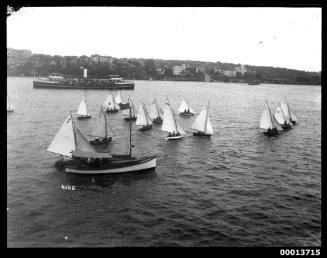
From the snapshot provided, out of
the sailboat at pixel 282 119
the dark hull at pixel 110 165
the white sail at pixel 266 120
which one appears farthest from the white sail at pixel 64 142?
the sailboat at pixel 282 119

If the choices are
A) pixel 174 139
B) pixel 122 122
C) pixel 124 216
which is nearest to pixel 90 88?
pixel 122 122

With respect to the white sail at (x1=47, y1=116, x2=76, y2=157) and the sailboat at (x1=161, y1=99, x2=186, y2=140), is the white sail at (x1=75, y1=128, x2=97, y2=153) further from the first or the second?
the sailboat at (x1=161, y1=99, x2=186, y2=140)

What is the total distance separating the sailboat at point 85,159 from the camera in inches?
1646

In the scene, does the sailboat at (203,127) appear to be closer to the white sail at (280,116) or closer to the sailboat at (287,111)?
the white sail at (280,116)

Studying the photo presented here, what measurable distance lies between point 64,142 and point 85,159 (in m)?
3.89

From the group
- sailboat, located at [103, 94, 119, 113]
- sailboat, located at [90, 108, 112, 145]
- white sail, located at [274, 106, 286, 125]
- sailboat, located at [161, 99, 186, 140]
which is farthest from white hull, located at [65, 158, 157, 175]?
sailboat, located at [103, 94, 119, 113]

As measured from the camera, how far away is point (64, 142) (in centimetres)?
4425

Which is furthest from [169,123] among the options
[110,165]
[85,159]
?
[85,159]

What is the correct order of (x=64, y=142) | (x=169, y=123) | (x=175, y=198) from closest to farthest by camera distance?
(x=175, y=198) < (x=64, y=142) < (x=169, y=123)

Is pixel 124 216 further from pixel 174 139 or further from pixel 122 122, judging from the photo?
pixel 122 122

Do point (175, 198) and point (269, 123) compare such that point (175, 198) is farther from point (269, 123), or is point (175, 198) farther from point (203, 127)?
point (269, 123)

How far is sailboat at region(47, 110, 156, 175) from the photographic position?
41.8 meters

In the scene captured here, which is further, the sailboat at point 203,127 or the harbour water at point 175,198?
the sailboat at point 203,127
